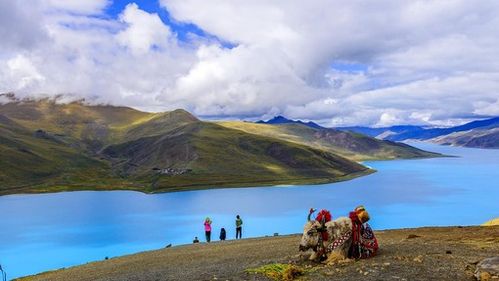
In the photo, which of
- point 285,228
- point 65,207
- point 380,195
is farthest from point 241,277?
point 380,195

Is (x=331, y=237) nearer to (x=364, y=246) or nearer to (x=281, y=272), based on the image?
(x=364, y=246)

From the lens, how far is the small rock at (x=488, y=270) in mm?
15305

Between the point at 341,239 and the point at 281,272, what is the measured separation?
3.09 metres

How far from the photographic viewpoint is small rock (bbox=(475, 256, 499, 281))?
1530cm

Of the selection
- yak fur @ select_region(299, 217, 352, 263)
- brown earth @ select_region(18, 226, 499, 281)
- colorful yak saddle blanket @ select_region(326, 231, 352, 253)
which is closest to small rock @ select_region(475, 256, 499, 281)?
brown earth @ select_region(18, 226, 499, 281)

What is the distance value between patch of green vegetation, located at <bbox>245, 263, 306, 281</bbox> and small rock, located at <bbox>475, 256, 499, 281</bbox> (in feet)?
21.3

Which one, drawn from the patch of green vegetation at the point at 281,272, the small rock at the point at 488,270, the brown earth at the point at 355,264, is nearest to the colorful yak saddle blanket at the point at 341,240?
the brown earth at the point at 355,264

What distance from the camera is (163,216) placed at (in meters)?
139

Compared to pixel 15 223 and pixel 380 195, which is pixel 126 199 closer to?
pixel 15 223

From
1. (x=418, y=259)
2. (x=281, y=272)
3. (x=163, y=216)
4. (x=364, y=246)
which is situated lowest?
(x=163, y=216)

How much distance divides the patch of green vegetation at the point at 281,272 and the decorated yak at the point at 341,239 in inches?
50.9

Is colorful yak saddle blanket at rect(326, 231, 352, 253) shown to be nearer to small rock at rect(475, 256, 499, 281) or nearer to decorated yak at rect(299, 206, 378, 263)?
decorated yak at rect(299, 206, 378, 263)

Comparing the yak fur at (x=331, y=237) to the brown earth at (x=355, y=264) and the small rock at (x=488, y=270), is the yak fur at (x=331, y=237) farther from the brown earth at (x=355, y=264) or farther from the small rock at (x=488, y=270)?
the small rock at (x=488, y=270)

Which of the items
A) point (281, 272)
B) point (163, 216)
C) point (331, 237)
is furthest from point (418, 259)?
point (163, 216)
